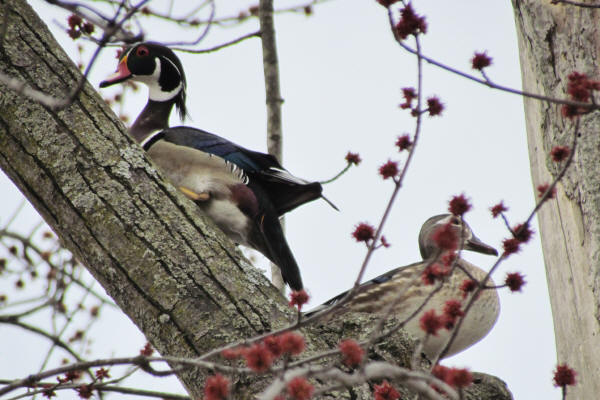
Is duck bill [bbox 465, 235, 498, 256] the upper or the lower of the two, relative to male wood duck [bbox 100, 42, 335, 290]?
upper

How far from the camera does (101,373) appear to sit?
2.56 metres

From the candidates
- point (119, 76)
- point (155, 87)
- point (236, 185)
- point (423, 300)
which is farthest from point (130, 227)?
point (155, 87)

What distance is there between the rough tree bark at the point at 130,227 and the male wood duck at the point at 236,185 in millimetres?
935

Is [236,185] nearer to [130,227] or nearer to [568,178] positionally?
[130,227]

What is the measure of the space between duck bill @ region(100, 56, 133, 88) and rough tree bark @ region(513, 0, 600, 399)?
200 cm

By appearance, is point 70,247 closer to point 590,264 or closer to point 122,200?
point 122,200

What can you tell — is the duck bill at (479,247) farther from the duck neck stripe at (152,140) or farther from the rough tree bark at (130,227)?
the rough tree bark at (130,227)

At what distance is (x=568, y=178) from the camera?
248cm

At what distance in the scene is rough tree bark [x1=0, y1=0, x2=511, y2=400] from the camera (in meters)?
2.22

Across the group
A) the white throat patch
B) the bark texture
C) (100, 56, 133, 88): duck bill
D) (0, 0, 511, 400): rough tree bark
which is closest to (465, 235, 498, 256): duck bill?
the bark texture

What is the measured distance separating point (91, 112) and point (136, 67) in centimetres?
183

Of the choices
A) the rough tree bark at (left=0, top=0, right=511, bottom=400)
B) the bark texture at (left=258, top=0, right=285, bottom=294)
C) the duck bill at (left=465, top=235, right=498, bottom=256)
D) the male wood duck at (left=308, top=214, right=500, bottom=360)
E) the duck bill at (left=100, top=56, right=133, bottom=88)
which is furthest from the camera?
the duck bill at (left=465, top=235, right=498, bottom=256)

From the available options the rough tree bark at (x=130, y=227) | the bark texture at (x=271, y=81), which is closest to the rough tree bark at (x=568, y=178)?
the rough tree bark at (x=130, y=227)

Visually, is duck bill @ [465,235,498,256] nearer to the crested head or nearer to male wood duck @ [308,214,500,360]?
male wood duck @ [308,214,500,360]
